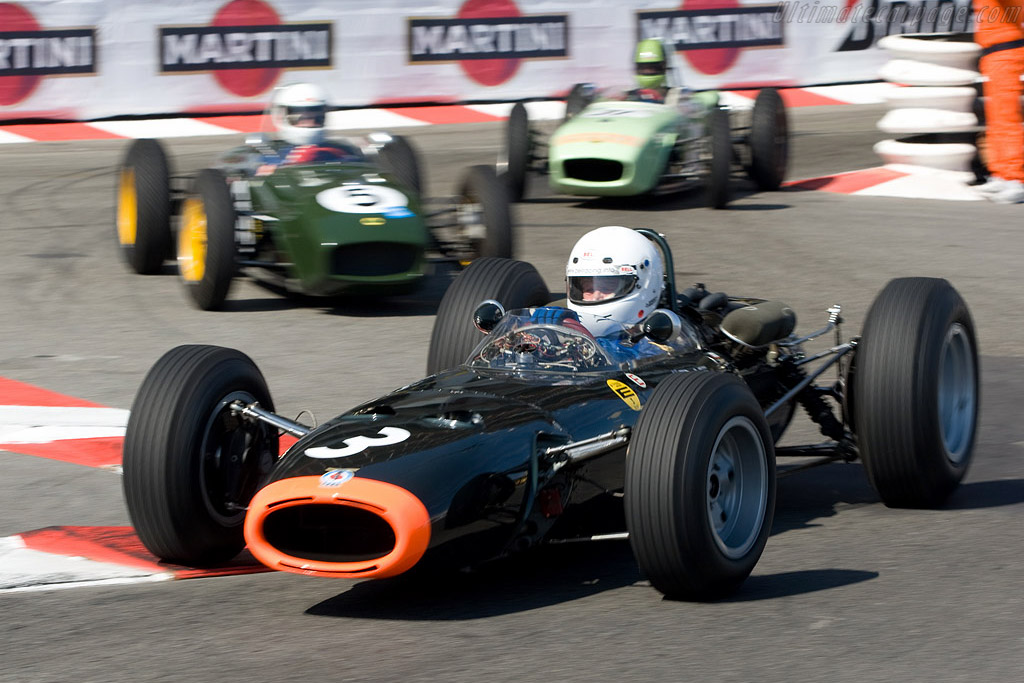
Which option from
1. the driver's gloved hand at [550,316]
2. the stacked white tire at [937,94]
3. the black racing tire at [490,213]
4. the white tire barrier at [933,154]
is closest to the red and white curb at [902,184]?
Result: the white tire barrier at [933,154]

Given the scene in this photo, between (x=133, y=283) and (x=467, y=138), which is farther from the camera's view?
(x=467, y=138)

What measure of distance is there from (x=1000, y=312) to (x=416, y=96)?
35.4 ft

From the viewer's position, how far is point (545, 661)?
15.0 ft

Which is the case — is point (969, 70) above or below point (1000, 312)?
above

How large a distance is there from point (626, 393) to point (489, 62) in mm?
14728

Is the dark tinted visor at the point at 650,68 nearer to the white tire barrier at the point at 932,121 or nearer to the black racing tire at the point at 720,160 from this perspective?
the black racing tire at the point at 720,160

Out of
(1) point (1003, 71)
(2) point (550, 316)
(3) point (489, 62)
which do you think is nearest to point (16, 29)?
(3) point (489, 62)

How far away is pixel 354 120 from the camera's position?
63.2ft

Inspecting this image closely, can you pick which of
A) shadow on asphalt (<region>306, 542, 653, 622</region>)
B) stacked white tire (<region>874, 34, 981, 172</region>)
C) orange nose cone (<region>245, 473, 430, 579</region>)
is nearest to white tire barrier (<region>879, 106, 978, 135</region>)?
stacked white tire (<region>874, 34, 981, 172</region>)

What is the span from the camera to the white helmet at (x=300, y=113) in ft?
39.9

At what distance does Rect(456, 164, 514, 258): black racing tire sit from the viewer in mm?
11102

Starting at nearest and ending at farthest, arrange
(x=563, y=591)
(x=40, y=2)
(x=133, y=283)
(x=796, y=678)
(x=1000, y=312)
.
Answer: (x=796, y=678) < (x=563, y=591) < (x=1000, y=312) < (x=133, y=283) < (x=40, y=2)

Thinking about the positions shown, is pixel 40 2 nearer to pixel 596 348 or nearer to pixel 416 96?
pixel 416 96

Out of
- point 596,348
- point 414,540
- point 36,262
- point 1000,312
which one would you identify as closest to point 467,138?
point 36,262
